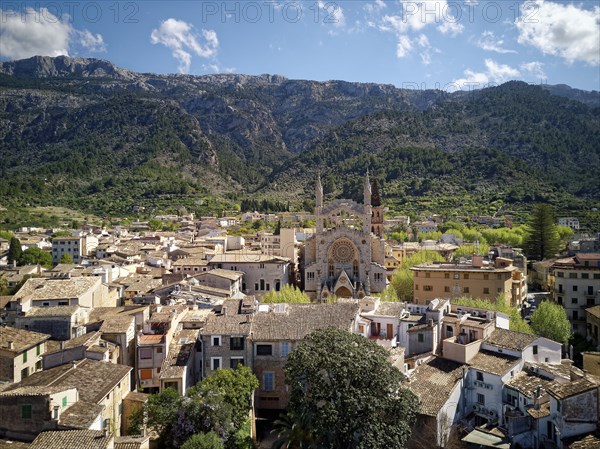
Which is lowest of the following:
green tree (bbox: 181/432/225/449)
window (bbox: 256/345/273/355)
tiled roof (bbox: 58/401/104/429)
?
green tree (bbox: 181/432/225/449)

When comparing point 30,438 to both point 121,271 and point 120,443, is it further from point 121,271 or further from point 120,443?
point 121,271

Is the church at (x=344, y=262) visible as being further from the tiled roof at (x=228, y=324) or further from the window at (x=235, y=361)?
the window at (x=235, y=361)

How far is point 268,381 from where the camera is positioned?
31.6 metres

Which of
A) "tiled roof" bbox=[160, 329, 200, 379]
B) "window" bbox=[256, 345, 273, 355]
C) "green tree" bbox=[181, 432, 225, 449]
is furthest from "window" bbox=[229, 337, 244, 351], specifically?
"green tree" bbox=[181, 432, 225, 449]

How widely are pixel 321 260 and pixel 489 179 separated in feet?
374

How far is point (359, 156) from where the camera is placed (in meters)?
198

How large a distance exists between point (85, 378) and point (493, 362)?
924 inches

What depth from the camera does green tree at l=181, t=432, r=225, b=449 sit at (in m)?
23.0

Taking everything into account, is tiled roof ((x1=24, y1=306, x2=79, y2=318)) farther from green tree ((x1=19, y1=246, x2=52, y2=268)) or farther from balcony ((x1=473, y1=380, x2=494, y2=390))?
green tree ((x1=19, y1=246, x2=52, y2=268))

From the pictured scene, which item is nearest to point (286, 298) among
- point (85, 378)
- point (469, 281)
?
point (469, 281)

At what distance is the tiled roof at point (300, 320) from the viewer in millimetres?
31844

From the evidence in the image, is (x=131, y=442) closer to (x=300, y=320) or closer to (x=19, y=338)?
(x=300, y=320)

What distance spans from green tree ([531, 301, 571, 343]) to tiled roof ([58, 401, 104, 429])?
34086mm

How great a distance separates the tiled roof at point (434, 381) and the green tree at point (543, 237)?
58.9 metres
